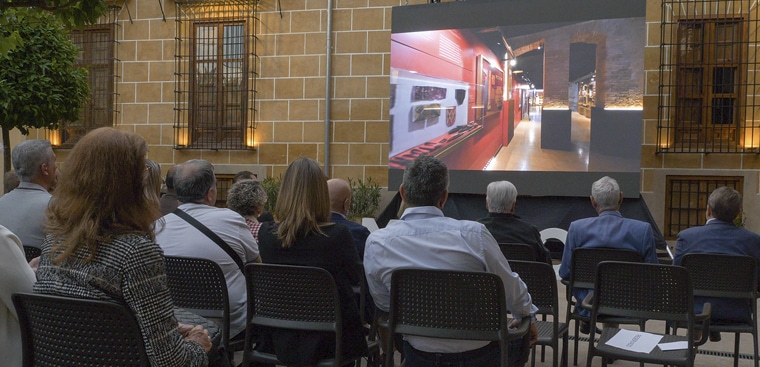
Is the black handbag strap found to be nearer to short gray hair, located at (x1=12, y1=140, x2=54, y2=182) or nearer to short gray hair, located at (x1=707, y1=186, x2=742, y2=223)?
short gray hair, located at (x1=12, y1=140, x2=54, y2=182)

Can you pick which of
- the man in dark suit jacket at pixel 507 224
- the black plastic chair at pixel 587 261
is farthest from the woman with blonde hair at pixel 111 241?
the man in dark suit jacket at pixel 507 224

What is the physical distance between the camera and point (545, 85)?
9000mm

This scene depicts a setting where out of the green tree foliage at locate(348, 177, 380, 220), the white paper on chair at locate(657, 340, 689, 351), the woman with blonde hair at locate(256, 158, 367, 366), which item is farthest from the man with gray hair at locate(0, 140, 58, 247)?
the green tree foliage at locate(348, 177, 380, 220)

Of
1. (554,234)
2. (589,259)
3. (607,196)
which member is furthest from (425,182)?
(554,234)

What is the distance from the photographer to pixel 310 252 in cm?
295

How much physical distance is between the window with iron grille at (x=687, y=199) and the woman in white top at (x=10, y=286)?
810 centimetres

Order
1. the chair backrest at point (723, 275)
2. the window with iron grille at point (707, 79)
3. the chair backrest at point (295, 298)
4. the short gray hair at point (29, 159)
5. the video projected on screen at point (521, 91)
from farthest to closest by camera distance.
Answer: the window with iron grille at point (707, 79) < the video projected on screen at point (521, 91) < the short gray hair at point (29, 159) < the chair backrest at point (723, 275) < the chair backrest at point (295, 298)

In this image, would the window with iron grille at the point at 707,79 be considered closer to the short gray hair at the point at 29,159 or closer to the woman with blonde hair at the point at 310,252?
the woman with blonde hair at the point at 310,252

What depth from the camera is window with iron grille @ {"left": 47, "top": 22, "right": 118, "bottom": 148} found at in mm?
11148

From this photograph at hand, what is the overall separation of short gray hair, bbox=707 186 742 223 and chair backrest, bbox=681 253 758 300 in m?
0.55

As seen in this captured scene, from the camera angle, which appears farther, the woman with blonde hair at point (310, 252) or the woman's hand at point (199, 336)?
the woman with blonde hair at point (310, 252)

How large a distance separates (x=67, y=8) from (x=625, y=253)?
3376mm

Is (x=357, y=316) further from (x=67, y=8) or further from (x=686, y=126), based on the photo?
(x=686, y=126)

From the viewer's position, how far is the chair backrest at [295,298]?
9.05ft
